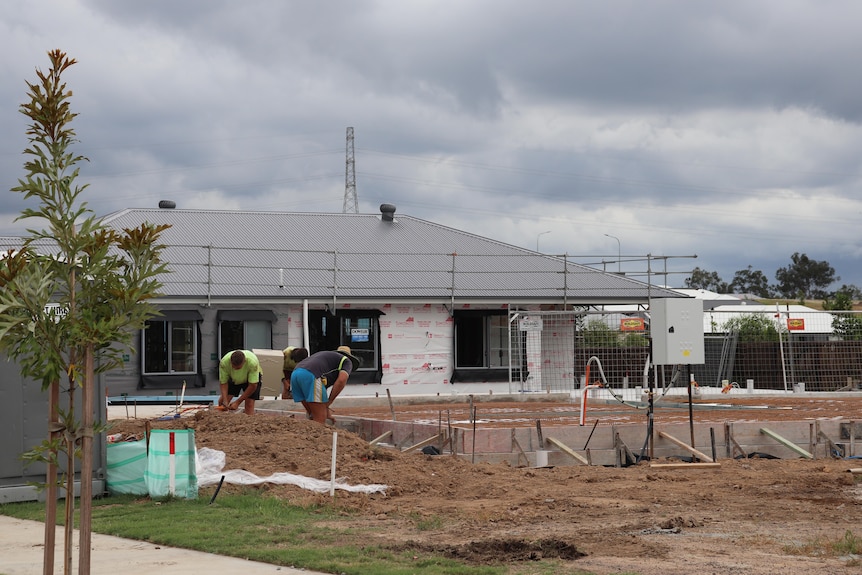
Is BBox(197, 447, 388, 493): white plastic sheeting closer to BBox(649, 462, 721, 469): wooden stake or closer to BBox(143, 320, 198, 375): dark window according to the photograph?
BBox(649, 462, 721, 469): wooden stake

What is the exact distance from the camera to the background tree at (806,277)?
342 ft

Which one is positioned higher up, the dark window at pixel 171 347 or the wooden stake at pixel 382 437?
the dark window at pixel 171 347

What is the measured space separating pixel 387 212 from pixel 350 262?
4.02 meters

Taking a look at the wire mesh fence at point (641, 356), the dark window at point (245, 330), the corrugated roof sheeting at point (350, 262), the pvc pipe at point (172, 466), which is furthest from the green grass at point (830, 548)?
the dark window at point (245, 330)

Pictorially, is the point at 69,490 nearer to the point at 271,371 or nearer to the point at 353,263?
the point at 271,371

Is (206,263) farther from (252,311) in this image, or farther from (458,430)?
(458,430)

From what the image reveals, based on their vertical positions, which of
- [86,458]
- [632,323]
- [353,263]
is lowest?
[86,458]

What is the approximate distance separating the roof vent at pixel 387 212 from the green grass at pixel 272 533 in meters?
23.5

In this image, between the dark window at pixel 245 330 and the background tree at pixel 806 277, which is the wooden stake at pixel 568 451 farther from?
the background tree at pixel 806 277

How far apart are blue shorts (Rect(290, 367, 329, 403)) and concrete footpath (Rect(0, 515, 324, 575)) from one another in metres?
6.76

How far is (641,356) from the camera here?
94.5 feet

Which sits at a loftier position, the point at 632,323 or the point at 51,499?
the point at 632,323

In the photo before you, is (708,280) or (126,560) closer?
(126,560)

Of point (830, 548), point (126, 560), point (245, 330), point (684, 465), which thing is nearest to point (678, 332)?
point (684, 465)
